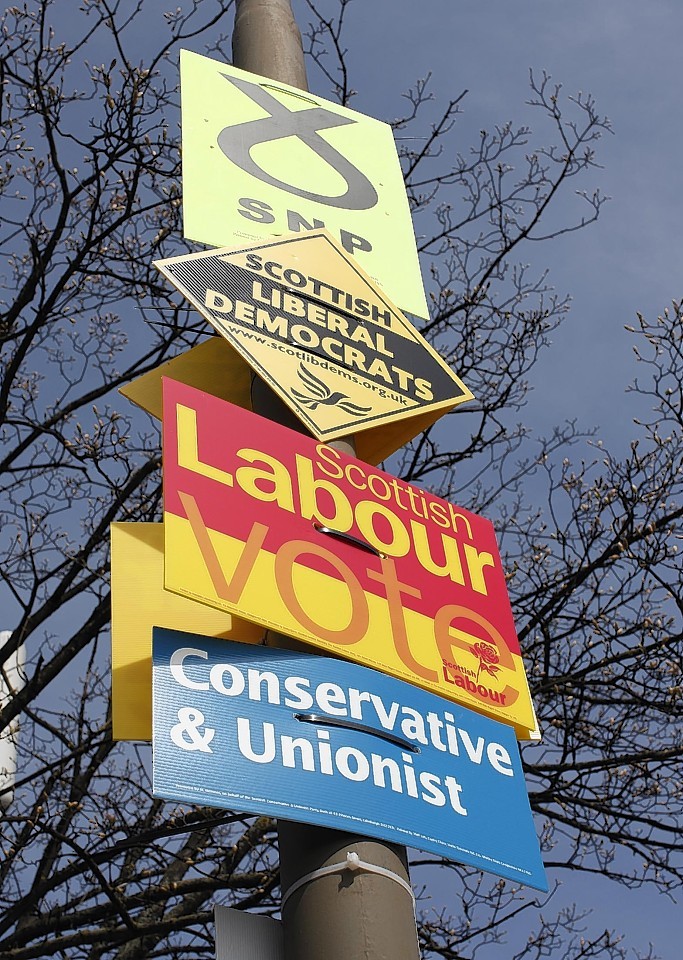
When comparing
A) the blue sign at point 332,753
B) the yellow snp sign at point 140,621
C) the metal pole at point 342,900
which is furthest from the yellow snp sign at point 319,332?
the metal pole at point 342,900

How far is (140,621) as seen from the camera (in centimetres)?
290

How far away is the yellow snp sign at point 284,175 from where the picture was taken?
4160 millimetres

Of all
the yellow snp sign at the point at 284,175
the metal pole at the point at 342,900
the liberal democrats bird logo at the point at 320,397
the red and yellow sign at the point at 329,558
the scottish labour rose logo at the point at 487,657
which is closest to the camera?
the metal pole at the point at 342,900

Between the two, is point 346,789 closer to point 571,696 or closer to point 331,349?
point 331,349

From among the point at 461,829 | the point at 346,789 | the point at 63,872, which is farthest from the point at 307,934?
the point at 63,872

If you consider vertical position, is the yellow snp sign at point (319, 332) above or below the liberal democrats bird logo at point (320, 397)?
above

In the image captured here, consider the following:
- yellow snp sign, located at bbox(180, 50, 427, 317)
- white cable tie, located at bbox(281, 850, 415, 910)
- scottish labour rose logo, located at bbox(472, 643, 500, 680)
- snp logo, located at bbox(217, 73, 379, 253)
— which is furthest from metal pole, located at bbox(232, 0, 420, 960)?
snp logo, located at bbox(217, 73, 379, 253)

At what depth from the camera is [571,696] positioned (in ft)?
22.9

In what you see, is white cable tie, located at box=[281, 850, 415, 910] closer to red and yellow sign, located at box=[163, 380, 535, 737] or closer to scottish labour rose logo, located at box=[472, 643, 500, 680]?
red and yellow sign, located at box=[163, 380, 535, 737]

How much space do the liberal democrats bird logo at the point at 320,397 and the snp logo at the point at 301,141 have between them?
927 millimetres

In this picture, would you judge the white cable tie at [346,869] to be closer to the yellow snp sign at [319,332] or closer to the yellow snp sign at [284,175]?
the yellow snp sign at [319,332]

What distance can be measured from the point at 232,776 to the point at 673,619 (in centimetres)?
538

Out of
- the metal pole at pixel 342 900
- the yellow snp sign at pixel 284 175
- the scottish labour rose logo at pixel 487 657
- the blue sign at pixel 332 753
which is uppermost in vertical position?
the yellow snp sign at pixel 284 175

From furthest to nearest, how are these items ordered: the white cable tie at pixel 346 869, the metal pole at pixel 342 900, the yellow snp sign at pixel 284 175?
1. the yellow snp sign at pixel 284 175
2. the white cable tie at pixel 346 869
3. the metal pole at pixel 342 900
